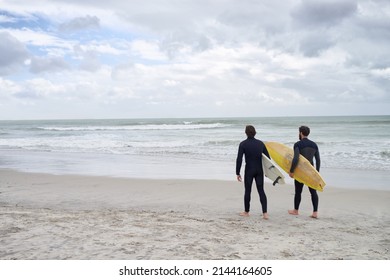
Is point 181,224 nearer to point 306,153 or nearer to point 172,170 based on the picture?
point 306,153

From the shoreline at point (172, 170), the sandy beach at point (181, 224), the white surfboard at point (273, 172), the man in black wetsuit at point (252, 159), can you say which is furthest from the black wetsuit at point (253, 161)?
the shoreline at point (172, 170)

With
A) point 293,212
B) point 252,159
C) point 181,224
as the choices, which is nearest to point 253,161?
point 252,159

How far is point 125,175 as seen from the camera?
11.0 m

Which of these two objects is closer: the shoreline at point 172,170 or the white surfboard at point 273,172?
the white surfboard at point 273,172

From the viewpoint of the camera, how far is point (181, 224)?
17.4 ft

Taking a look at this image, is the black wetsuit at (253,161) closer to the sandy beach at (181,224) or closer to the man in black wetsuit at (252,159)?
the man in black wetsuit at (252,159)

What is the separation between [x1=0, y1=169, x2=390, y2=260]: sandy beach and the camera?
4.04 m

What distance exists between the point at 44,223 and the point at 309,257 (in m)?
3.80

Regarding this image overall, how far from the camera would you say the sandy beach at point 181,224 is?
4.04m

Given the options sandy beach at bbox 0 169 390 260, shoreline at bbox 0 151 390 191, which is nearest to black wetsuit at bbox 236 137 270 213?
sandy beach at bbox 0 169 390 260

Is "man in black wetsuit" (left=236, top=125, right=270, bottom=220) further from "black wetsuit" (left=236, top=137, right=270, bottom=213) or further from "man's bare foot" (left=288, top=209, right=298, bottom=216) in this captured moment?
"man's bare foot" (left=288, top=209, right=298, bottom=216)

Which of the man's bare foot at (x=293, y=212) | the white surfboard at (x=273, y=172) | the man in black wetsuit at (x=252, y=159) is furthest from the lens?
the white surfboard at (x=273, y=172)

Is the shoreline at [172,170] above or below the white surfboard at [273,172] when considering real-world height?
below

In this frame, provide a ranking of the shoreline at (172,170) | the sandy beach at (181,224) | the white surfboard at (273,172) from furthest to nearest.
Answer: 1. the shoreline at (172,170)
2. the white surfboard at (273,172)
3. the sandy beach at (181,224)
